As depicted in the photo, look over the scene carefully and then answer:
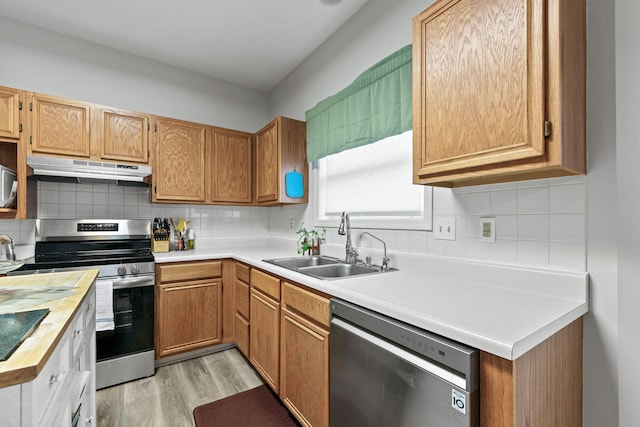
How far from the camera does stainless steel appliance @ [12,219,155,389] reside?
2068 mm

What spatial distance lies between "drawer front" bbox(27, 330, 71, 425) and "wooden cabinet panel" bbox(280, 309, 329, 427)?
3.12 feet

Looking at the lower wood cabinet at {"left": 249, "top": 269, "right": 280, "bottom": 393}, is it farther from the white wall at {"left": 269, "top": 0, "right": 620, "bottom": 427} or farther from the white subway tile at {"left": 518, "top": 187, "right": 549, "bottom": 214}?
the white subway tile at {"left": 518, "top": 187, "right": 549, "bottom": 214}

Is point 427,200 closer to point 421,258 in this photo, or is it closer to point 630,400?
point 421,258

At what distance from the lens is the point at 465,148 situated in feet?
3.97

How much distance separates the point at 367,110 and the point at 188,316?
208 cm

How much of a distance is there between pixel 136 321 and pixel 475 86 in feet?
8.26

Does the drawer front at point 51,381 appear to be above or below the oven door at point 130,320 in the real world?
above

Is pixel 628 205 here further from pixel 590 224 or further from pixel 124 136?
pixel 124 136

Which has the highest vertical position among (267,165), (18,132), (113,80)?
(113,80)

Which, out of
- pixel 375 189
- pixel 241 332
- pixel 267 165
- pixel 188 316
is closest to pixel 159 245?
pixel 188 316

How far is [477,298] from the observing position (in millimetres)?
1174

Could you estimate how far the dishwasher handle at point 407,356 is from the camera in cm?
86

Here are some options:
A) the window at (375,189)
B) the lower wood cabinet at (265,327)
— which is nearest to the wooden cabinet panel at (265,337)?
the lower wood cabinet at (265,327)

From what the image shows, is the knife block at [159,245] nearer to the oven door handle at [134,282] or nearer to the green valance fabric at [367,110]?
the oven door handle at [134,282]
